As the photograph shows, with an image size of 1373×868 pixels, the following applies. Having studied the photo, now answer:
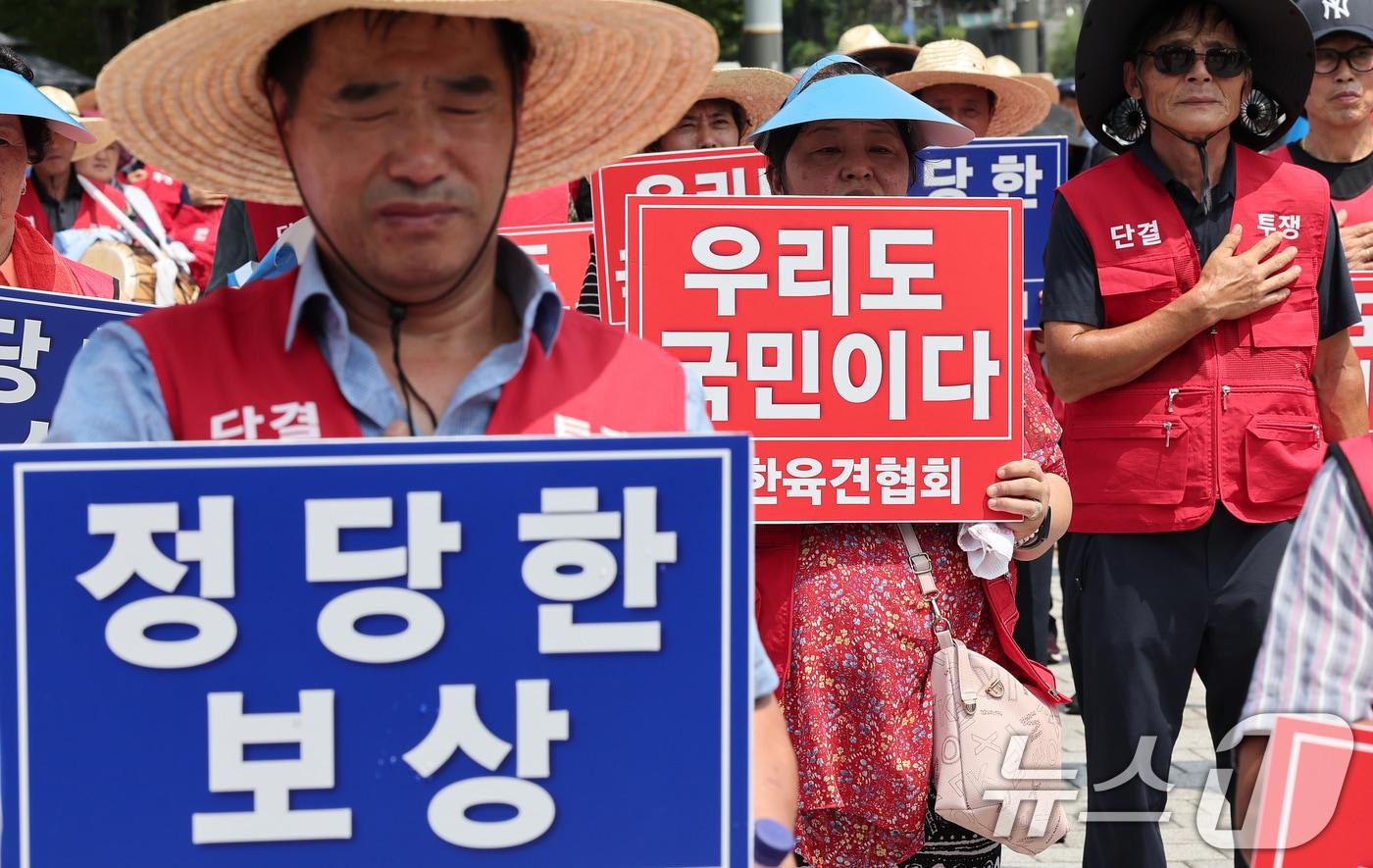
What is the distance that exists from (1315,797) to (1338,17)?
3885 mm

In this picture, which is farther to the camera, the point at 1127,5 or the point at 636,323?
the point at 1127,5

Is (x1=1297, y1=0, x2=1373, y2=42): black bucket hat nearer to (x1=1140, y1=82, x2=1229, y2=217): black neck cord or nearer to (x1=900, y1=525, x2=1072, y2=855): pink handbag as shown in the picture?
(x1=1140, y1=82, x2=1229, y2=217): black neck cord

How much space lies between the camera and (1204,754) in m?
6.28

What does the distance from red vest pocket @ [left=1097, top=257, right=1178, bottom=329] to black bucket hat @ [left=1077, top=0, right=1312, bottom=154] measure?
41cm

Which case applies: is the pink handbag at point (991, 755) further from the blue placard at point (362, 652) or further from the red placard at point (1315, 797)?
the blue placard at point (362, 652)

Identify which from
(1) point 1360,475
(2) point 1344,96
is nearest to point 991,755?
(1) point 1360,475

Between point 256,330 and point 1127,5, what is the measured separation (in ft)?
9.22

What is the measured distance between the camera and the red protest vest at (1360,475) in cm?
217

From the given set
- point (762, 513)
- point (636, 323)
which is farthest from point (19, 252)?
point (762, 513)

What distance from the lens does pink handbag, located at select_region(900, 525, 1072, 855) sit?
10.8 feet

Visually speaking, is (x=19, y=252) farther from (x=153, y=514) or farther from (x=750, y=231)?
(x=153, y=514)

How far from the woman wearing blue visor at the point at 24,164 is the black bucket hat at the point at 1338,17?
3.59 m

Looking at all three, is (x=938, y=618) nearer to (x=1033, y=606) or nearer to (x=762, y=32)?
(x=1033, y=606)

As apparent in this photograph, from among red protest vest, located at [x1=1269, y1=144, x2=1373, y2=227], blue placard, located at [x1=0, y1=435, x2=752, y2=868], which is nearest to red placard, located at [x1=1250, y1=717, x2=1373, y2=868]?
blue placard, located at [x1=0, y1=435, x2=752, y2=868]
